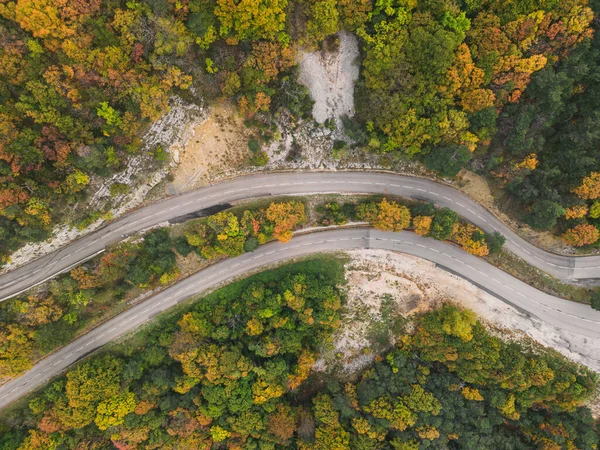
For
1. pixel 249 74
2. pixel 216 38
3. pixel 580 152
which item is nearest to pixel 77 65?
pixel 216 38

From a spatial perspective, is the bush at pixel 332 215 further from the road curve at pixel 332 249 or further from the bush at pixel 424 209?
the bush at pixel 424 209

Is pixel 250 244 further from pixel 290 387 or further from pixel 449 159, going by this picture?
pixel 449 159

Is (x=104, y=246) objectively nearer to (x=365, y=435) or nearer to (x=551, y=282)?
(x=365, y=435)

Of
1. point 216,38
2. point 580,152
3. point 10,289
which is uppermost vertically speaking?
point 216,38

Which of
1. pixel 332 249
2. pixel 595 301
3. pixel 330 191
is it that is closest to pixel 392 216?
pixel 330 191

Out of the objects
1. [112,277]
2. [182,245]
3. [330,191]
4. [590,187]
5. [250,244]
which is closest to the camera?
[590,187]
